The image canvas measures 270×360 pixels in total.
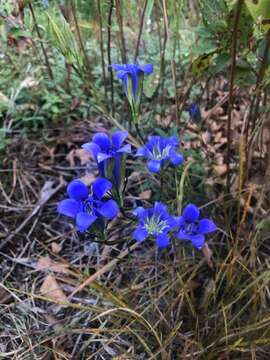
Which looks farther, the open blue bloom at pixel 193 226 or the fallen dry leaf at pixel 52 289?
the fallen dry leaf at pixel 52 289

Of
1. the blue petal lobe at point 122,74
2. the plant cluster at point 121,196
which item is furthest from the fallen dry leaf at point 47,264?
the blue petal lobe at point 122,74

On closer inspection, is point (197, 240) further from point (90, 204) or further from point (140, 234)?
point (90, 204)

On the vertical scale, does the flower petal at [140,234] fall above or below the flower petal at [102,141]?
below

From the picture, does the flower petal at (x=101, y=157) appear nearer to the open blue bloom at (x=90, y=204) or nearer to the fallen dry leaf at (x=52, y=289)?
the open blue bloom at (x=90, y=204)

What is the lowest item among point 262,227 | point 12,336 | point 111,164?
point 12,336


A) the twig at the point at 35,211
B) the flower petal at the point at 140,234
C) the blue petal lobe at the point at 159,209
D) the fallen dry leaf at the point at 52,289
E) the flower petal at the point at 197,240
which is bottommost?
the fallen dry leaf at the point at 52,289

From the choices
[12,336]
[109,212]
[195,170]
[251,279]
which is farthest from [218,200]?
[12,336]

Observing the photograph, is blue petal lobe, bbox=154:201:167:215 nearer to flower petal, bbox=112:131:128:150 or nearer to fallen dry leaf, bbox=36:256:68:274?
flower petal, bbox=112:131:128:150

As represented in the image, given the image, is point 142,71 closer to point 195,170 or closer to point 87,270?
point 195,170

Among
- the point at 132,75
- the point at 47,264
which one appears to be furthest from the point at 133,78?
the point at 47,264
